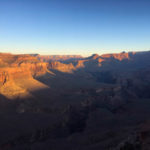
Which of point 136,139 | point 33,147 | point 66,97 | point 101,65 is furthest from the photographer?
point 101,65

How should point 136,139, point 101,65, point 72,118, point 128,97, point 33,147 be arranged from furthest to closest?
point 101,65 < point 128,97 < point 72,118 < point 33,147 < point 136,139

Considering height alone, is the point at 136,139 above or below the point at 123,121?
above

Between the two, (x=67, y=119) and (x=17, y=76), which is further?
(x=17, y=76)

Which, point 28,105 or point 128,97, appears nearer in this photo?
point 28,105

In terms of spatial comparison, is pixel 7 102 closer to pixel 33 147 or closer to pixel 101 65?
pixel 33 147

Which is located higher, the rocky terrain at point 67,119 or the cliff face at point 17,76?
the cliff face at point 17,76

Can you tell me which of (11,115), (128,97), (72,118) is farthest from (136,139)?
(128,97)

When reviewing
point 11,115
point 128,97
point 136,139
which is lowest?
point 128,97

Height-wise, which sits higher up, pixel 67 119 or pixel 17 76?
pixel 17 76

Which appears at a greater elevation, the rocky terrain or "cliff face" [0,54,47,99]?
"cliff face" [0,54,47,99]

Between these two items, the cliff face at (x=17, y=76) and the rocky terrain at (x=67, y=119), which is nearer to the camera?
the rocky terrain at (x=67, y=119)

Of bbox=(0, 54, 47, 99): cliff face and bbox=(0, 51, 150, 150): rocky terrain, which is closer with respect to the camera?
bbox=(0, 51, 150, 150): rocky terrain
